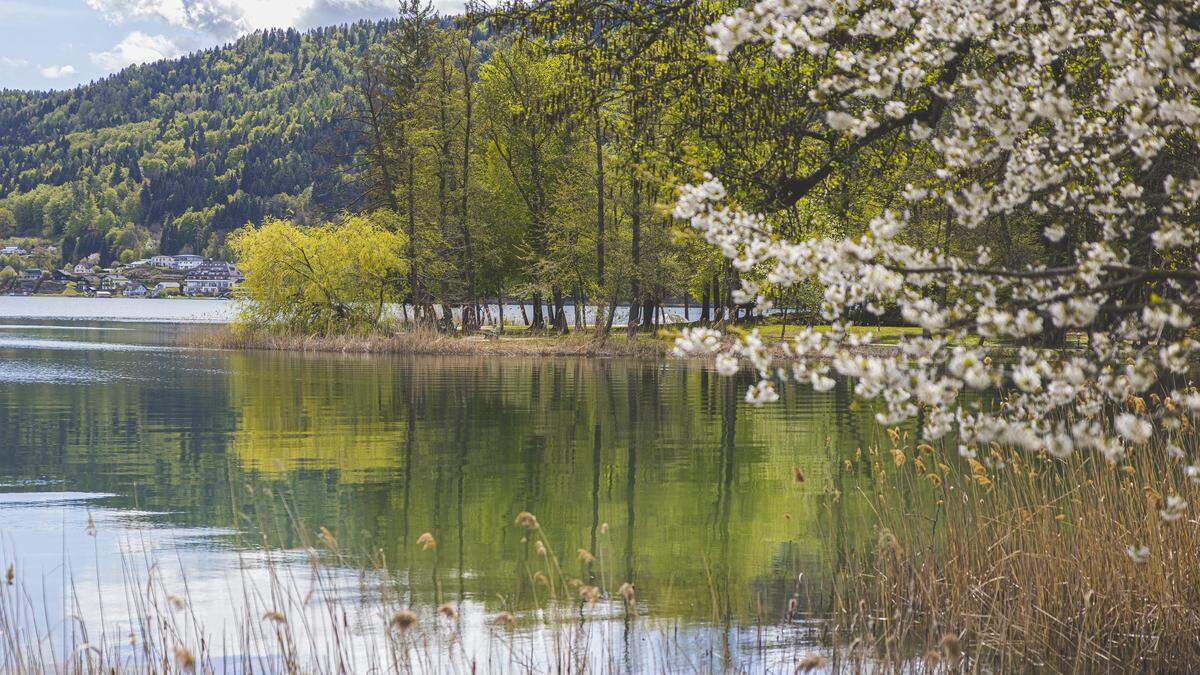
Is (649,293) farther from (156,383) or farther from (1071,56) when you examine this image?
(1071,56)

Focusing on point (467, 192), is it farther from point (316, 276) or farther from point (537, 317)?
point (316, 276)

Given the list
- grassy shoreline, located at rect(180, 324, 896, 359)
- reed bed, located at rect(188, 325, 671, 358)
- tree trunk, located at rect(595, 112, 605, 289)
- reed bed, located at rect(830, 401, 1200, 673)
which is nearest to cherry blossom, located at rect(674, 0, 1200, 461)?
reed bed, located at rect(830, 401, 1200, 673)

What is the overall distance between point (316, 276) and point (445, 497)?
45561 millimetres

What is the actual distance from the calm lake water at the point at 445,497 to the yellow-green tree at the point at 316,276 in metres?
21.8

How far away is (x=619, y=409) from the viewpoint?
1328 inches

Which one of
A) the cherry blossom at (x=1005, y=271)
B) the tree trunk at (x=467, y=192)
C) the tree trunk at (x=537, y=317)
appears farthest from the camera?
the tree trunk at (x=537, y=317)

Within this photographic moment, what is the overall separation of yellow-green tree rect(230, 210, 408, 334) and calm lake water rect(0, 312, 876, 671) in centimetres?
2180

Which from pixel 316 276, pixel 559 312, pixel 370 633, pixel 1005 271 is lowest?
pixel 370 633

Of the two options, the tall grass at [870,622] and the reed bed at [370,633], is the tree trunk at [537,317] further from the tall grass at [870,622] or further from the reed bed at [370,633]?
the tall grass at [870,622]

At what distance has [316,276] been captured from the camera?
62312 millimetres

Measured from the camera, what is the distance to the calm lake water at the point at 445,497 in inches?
471

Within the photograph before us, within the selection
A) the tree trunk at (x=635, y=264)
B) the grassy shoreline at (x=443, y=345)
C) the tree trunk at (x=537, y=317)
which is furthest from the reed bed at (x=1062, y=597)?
the tree trunk at (x=537, y=317)

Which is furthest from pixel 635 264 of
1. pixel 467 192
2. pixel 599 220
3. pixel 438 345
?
pixel 467 192

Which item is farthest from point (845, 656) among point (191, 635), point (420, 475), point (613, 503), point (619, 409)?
point (619, 409)
